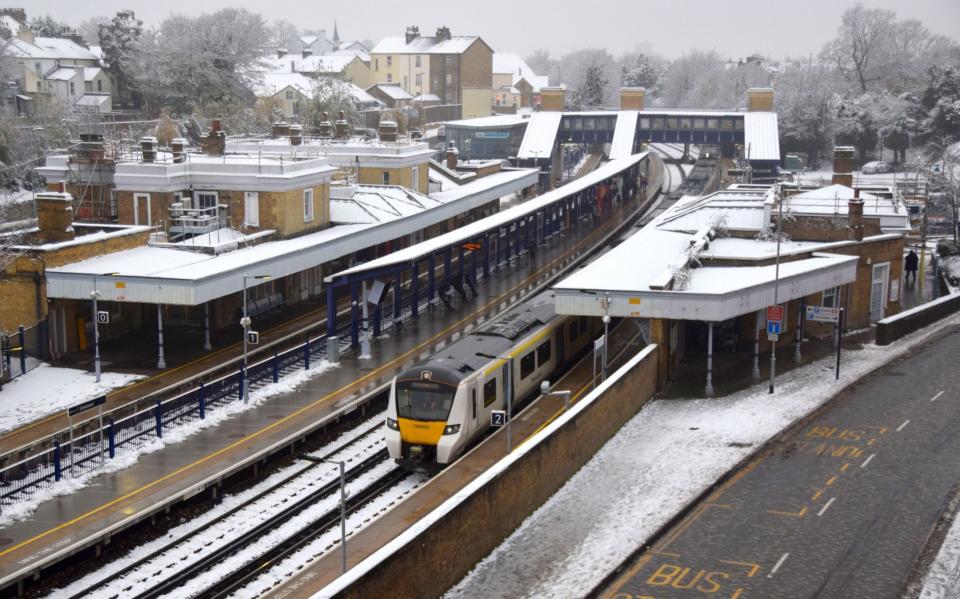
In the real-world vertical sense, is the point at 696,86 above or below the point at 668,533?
above

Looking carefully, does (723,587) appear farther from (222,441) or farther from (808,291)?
(808,291)

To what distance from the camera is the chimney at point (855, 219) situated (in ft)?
138

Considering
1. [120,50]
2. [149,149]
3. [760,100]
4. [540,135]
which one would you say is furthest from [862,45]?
[149,149]

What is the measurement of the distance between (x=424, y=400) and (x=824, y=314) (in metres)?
14.0

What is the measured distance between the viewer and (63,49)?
120 m

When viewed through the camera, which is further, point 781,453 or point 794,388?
point 794,388

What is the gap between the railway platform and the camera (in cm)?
2292

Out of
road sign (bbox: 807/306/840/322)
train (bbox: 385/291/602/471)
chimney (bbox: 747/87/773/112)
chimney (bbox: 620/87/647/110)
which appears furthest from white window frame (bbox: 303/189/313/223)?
chimney (bbox: 620/87/647/110)

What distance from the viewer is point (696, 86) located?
185m

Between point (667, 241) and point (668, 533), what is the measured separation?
23.0 m

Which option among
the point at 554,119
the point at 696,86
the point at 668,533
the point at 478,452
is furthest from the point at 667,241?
the point at 696,86

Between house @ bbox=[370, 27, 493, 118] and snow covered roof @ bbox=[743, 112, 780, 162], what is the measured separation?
58198 millimetres

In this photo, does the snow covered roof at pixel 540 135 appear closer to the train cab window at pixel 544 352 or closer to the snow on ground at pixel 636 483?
the train cab window at pixel 544 352

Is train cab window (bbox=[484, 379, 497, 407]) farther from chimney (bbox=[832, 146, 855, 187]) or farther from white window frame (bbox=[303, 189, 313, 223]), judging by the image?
chimney (bbox=[832, 146, 855, 187])
